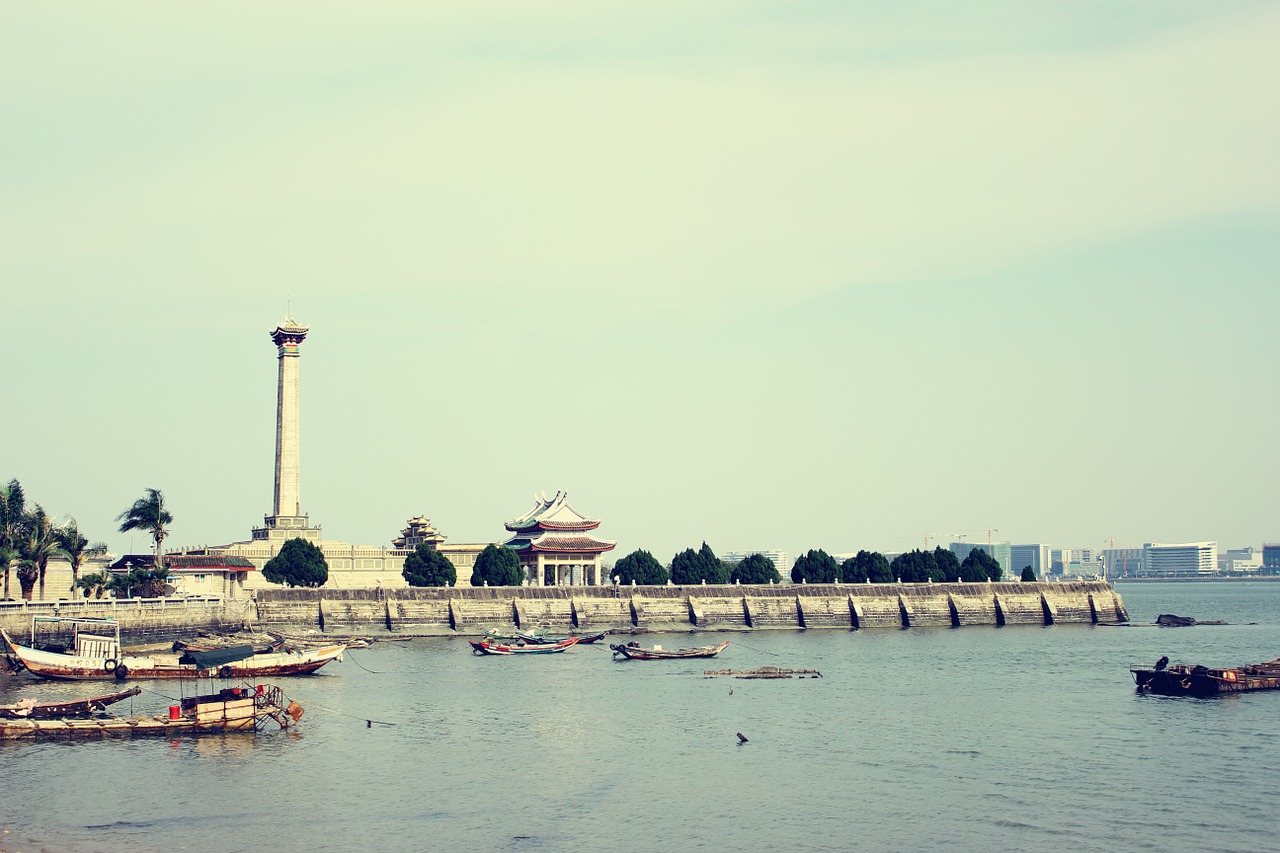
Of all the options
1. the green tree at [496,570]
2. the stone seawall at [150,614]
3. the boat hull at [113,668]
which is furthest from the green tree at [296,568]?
the boat hull at [113,668]

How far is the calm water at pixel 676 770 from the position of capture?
44.6 m

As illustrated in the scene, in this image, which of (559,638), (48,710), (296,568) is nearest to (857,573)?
(559,638)

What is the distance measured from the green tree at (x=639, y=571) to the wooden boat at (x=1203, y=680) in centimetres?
6488

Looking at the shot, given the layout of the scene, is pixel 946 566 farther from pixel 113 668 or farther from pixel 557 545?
pixel 113 668

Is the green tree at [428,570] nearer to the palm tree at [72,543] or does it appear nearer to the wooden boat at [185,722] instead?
the palm tree at [72,543]

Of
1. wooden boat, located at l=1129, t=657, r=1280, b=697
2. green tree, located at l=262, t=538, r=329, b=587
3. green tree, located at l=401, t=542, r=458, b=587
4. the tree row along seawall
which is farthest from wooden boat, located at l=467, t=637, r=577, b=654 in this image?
wooden boat, located at l=1129, t=657, r=1280, b=697

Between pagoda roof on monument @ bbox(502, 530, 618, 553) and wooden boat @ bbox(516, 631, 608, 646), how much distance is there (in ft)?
84.7

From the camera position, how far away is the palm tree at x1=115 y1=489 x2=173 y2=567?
4857 inches

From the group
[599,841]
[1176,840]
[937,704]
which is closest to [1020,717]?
[937,704]

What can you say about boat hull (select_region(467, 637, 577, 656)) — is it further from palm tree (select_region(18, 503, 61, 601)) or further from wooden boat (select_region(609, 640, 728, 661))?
palm tree (select_region(18, 503, 61, 601))

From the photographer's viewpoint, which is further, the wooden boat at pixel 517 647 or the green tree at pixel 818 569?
the green tree at pixel 818 569

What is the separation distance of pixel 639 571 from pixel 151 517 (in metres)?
49.1

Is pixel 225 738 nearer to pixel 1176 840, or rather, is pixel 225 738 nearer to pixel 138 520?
pixel 1176 840

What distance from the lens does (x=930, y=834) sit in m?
44.8
